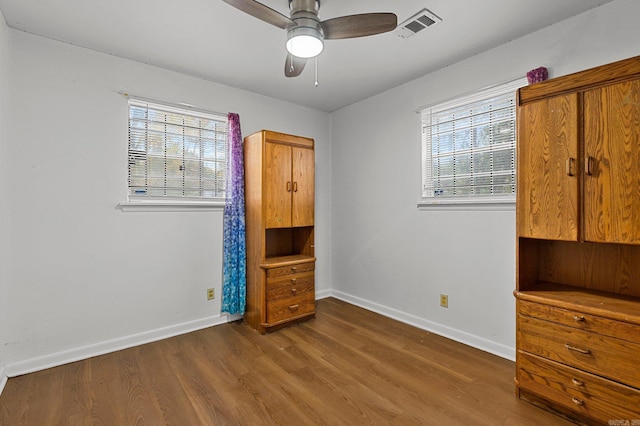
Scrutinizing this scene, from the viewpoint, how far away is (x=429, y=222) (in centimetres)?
304

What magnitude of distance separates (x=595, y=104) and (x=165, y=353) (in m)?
3.50

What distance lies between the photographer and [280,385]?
2125mm

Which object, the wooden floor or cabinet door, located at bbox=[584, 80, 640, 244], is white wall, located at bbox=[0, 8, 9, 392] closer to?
the wooden floor

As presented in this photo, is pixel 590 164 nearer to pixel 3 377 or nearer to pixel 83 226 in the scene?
pixel 83 226

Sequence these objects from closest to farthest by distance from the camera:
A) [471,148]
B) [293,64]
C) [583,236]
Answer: [583,236] < [293,64] < [471,148]

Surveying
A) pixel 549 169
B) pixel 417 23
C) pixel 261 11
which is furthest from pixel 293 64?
pixel 549 169

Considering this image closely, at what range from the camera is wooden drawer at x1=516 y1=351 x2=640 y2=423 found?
5.09 ft

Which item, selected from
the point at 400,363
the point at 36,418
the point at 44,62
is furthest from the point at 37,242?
the point at 400,363

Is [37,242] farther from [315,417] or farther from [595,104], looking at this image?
[595,104]

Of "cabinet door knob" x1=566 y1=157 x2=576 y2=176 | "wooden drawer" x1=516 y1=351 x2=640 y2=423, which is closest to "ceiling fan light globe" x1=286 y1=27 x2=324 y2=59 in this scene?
"cabinet door knob" x1=566 y1=157 x2=576 y2=176

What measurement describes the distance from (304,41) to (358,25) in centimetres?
33

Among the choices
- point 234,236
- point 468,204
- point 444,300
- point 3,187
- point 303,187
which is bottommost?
point 444,300

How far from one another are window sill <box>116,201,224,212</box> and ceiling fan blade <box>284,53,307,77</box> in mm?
1574

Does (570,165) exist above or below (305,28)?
below
